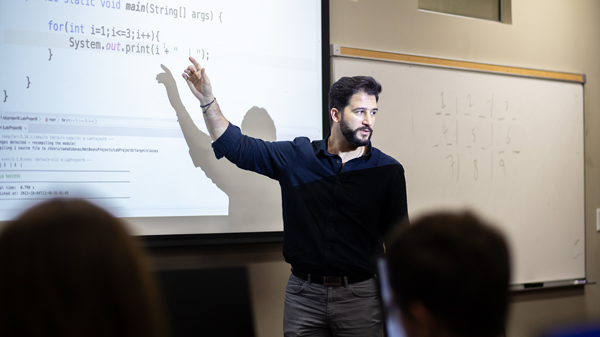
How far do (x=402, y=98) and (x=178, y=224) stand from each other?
140 centimetres

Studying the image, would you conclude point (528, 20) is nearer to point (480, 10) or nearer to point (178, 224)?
point (480, 10)

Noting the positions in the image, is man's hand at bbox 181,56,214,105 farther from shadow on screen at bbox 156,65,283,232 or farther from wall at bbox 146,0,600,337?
wall at bbox 146,0,600,337

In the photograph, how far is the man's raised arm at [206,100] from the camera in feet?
6.41

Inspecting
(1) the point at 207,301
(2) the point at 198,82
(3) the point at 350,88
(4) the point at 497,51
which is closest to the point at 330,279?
(1) the point at 207,301

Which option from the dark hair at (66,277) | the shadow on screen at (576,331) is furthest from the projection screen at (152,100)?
the shadow on screen at (576,331)

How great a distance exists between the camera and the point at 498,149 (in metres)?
2.96

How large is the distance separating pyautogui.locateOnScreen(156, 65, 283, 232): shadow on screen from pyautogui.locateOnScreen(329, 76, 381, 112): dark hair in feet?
1.36

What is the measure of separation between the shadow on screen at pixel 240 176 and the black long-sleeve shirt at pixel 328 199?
30 centimetres

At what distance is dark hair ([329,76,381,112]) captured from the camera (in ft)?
6.79

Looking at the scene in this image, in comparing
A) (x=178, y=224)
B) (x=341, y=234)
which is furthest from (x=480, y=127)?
(x=178, y=224)

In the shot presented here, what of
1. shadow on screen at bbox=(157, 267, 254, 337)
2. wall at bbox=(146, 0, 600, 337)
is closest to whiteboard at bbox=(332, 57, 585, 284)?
wall at bbox=(146, 0, 600, 337)

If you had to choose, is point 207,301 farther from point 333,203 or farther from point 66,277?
point 66,277

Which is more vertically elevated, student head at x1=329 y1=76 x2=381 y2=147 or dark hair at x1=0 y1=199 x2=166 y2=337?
student head at x1=329 y1=76 x2=381 y2=147

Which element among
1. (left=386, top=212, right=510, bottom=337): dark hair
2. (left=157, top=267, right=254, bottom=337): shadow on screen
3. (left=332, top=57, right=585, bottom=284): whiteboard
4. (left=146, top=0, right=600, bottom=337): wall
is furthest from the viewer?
(left=332, top=57, right=585, bottom=284): whiteboard
